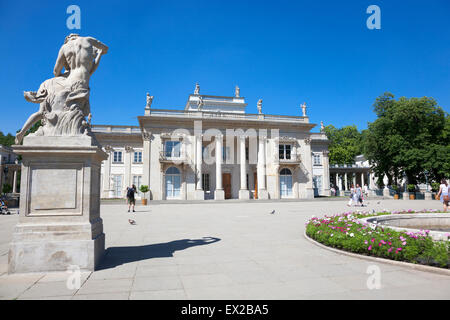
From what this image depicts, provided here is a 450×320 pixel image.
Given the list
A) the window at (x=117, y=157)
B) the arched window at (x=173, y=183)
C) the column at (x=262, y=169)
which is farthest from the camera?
the window at (x=117, y=157)

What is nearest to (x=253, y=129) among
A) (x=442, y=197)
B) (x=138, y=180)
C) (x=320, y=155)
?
(x=320, y=155)

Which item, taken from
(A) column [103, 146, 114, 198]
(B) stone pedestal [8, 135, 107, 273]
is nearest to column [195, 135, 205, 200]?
(A) column [103, 146, 114, 198]

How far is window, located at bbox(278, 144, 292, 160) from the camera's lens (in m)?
35.8

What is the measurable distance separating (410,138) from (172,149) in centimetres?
2996

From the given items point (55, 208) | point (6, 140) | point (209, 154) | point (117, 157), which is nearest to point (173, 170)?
point (209, 154)

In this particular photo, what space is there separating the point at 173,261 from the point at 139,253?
1077mm

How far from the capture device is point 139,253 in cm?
568

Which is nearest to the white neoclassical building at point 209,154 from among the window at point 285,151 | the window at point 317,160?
the window at point 285,151

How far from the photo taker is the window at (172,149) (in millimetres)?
32375

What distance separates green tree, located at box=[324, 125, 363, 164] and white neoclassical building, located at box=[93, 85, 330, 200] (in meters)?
18.3

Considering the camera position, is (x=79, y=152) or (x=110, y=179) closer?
(x=79, y=152)

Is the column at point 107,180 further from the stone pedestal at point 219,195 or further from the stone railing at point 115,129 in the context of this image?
the stone pedestal at point 219,195

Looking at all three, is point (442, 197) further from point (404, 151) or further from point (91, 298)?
point (404, 151)

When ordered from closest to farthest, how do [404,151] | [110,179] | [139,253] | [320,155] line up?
[139,253], [404,151], [110,179], [320,155]
